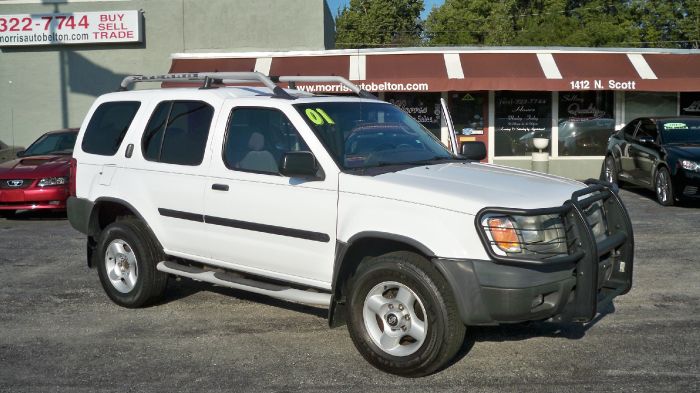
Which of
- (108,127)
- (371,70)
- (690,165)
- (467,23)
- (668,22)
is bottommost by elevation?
(690,165)

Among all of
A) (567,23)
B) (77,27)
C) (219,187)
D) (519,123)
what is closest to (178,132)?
(219,187)

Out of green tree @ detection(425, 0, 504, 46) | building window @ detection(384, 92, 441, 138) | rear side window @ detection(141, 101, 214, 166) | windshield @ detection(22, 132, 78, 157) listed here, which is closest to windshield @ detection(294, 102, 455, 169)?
rear side window @ detection(141, 101, 214, 166)

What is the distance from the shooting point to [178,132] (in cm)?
671

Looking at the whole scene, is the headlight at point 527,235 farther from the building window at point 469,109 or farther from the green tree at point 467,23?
the green tree at point 467,23

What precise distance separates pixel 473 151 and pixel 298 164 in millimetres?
1904

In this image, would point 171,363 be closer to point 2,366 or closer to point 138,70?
point 2,366

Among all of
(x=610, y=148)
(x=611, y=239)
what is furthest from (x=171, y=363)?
(x=610, y=148)

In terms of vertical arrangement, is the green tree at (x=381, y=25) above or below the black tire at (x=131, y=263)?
above

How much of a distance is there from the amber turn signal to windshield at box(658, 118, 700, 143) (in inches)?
417

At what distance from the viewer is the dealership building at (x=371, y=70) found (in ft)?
60.4

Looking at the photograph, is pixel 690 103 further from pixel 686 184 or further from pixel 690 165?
pixel 686 184

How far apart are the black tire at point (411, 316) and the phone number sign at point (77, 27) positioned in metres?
16.7

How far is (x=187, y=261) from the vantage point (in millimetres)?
6809

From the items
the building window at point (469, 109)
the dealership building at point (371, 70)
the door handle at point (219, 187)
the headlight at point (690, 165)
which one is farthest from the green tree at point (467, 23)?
the door handle at point (219, 187)
